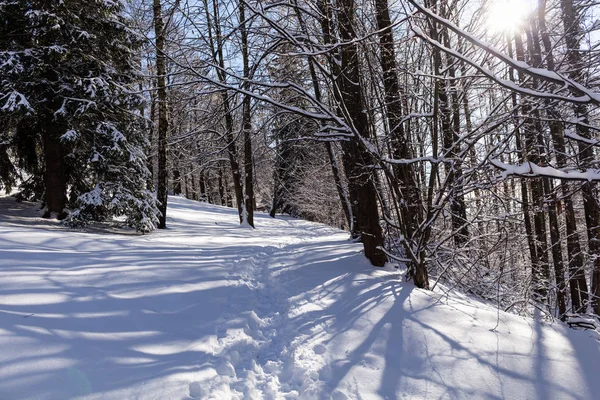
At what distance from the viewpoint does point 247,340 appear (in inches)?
120

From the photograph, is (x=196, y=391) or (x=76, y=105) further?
(x=76, y=105)

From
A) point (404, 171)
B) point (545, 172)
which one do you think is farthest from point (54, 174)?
point (545, 172)

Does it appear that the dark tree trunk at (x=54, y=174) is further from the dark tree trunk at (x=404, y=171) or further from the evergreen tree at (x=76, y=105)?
the dark tree trunk at (x=404, y=171)

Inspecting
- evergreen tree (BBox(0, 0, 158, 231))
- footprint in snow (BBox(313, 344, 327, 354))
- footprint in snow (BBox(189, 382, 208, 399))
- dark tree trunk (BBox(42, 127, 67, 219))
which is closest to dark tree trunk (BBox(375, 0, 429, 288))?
footprint in snow (BBox(313, 344, 327, 354))

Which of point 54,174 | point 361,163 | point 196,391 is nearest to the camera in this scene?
point 196,391

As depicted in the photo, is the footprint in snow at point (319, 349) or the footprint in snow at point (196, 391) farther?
the footprint in snow at point (319, 349)

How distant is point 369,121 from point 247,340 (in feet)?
10.7

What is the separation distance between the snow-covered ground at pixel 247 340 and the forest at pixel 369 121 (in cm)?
109

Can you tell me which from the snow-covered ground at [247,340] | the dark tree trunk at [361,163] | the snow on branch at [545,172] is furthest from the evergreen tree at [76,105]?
the snow on branch at [545,172]

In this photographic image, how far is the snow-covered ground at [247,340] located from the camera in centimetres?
224

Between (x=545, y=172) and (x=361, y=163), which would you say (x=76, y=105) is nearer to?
(x=361, y=163)

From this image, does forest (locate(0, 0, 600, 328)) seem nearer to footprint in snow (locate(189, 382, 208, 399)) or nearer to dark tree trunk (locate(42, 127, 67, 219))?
dark tree trunk (locate(42, 127, 67, 219))

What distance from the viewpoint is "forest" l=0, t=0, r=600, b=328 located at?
373cm

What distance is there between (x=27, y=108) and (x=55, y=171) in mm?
1557
